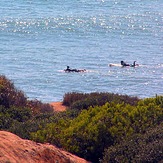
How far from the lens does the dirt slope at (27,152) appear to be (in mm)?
9434

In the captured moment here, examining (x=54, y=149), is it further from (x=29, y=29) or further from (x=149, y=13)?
(x=149, y=13)

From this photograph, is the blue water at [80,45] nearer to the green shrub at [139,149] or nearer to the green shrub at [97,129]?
the green shrub at [97,129]

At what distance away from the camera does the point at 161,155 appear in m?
10.1

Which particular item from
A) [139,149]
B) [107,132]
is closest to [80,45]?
[107,132]

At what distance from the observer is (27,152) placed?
9.83 m

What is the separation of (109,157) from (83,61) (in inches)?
1133

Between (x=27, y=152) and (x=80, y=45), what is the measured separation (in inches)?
1380

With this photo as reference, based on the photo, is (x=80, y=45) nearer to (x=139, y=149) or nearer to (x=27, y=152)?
(x=139, y=149)

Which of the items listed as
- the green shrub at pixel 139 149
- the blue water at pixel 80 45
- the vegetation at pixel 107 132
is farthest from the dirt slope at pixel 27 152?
the blue water at pixel 80 45

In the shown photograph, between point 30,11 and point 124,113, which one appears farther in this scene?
point 30,11

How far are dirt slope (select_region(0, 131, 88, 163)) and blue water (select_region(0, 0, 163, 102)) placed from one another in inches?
647

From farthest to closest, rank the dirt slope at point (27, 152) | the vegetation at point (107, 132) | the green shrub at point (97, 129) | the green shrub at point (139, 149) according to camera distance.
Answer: the green shrub at point (97, 129), the vegetation at point (107, 132), the green shrub at point (139, 149), the dirt slope at point (27, 152)

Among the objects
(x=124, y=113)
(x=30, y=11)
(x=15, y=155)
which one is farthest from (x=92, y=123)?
(x=30, y=11)

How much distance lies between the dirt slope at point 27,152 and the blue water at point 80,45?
53.9ft
